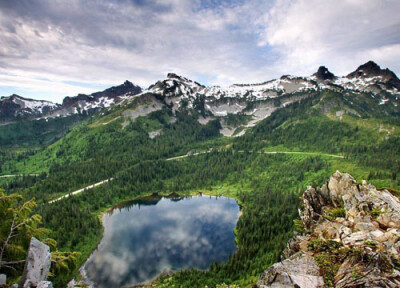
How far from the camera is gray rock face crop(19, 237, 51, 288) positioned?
625 inches

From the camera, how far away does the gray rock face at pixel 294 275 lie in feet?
63.8

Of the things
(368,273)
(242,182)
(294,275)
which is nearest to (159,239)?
(242,182)

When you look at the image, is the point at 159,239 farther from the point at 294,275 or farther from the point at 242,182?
the point at 294,275

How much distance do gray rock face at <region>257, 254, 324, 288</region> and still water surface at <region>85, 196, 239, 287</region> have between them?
52704 millimetres

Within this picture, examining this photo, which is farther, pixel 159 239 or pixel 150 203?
pixel 150 203

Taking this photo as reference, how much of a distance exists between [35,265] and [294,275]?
21.5 meters

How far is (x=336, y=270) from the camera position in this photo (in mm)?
19797

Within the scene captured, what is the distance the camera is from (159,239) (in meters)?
85.1

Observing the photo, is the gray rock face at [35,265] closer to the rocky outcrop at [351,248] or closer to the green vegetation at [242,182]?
the rocky outcrop at [351,248]

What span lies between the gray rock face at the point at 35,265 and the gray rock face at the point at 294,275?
59.7ft

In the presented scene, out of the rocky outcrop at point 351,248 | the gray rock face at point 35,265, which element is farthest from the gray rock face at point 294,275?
the gray rock face at point 35,265

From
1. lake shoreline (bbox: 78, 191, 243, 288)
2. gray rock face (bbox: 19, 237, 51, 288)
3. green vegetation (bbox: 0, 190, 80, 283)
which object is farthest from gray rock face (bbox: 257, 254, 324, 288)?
lake shoreline (bbox: 78, 191, 243, 288)

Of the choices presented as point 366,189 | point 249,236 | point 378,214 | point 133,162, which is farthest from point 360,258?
point 133,162

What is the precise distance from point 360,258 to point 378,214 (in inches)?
466
